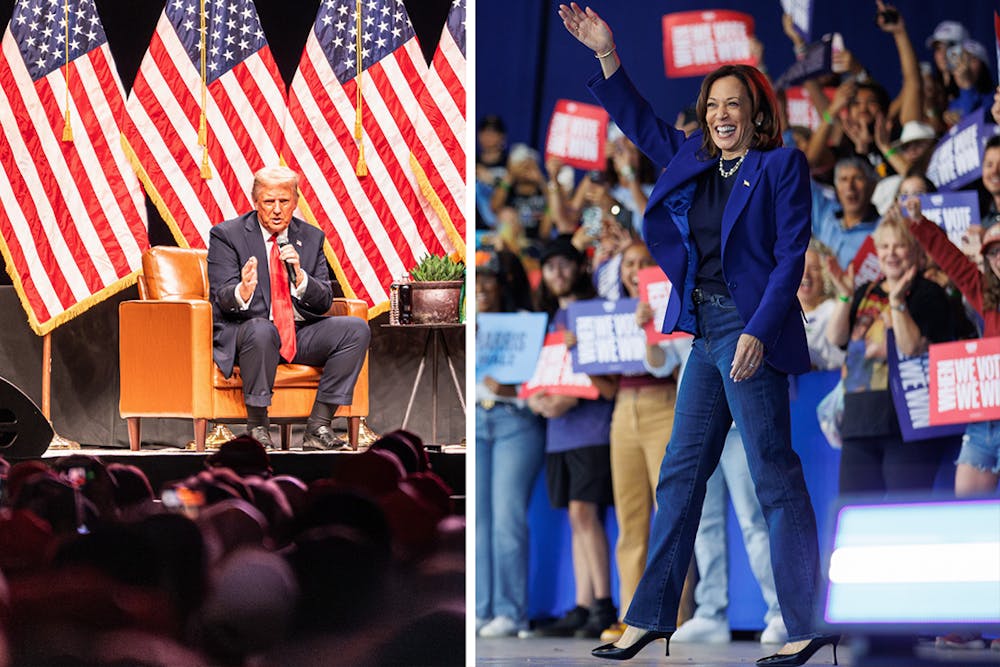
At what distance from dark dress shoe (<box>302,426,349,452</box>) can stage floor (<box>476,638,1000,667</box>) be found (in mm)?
967

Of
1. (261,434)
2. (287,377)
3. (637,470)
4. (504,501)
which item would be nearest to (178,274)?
(287,377)

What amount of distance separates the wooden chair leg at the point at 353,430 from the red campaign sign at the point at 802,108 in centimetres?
223

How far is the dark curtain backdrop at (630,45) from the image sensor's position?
18.0 ft

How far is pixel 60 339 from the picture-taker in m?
4.54

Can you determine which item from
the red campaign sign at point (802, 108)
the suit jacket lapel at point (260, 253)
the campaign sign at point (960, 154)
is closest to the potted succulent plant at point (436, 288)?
the suit jacket lapel at point (260, 253)

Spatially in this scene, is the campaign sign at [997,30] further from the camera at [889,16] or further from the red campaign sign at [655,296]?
the red campaign sign at [655,296]

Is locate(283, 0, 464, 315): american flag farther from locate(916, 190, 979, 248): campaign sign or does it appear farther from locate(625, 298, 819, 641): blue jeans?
locate(916, 190, 979, 248): campaign sign

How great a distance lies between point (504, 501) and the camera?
584 cm

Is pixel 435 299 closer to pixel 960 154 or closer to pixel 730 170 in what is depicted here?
pixel 730 170

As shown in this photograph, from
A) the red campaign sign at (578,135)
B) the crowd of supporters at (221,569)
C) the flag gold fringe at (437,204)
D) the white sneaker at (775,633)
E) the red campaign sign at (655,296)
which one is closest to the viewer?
the crowd of supporters at (221,569)

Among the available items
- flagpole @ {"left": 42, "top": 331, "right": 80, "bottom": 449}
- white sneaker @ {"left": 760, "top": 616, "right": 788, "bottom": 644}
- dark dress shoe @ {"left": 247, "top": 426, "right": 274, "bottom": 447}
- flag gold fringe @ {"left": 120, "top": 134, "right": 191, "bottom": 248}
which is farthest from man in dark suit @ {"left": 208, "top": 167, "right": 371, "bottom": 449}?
white sneaker @ {"left": 760, "top": 616, "right": 788, "bottom": 644}

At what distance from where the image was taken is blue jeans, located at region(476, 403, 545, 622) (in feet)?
19.1

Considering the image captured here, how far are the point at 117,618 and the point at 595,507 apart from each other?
2075 millimetres

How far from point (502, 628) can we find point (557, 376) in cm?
109
